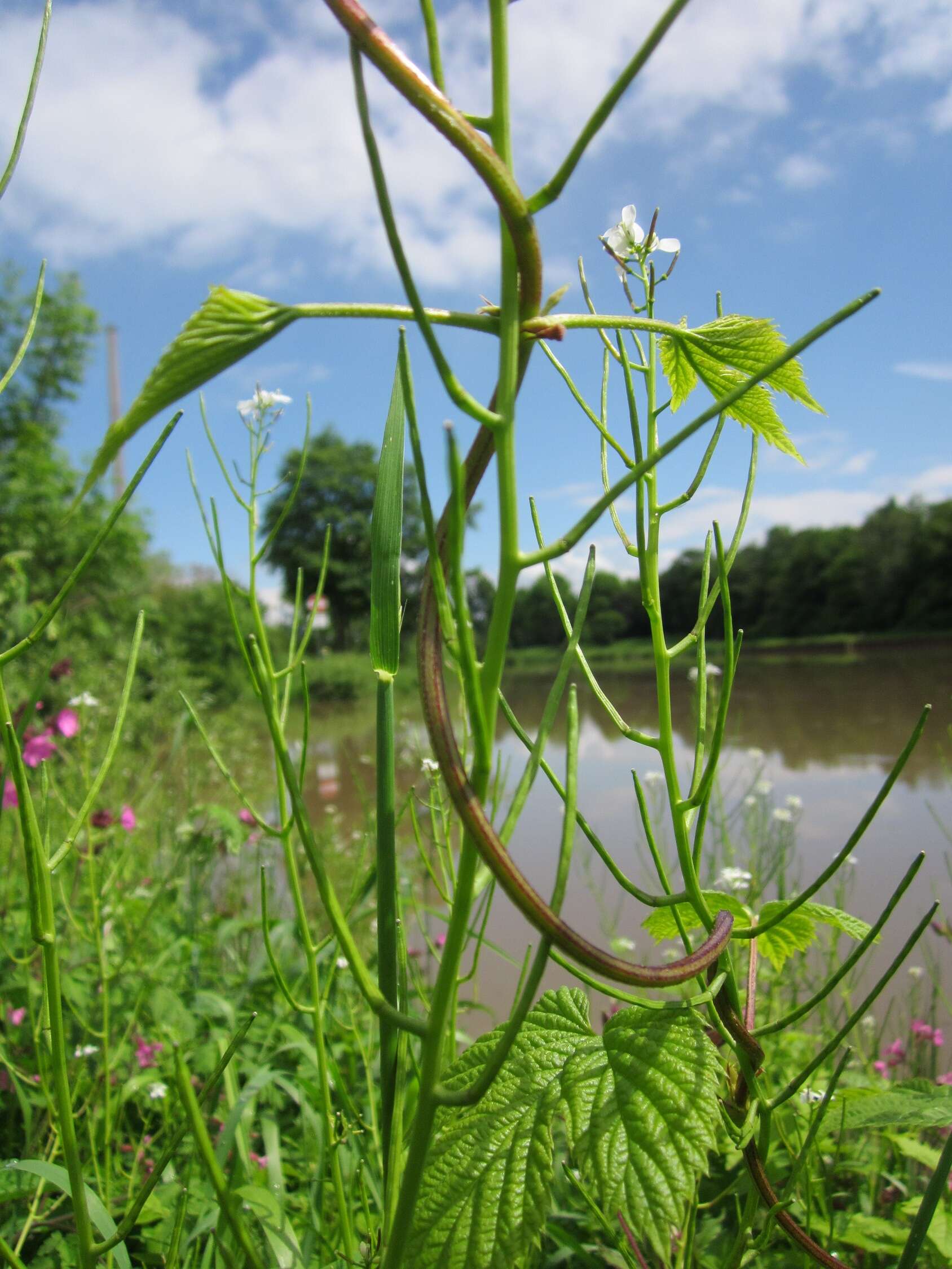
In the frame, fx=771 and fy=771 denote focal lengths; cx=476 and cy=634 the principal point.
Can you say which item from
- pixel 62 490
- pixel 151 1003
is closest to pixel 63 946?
pixel 151 1003

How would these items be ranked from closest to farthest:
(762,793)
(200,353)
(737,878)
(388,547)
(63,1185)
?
(200,353)
(388,547)
(63,1185)
(737,878)
(762,793)

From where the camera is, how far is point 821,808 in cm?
343

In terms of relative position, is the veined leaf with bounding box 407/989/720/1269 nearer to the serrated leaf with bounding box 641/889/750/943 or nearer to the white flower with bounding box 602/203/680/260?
the serrated leaf with bounding box 641/889/750/943

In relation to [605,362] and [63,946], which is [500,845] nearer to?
[605,362]

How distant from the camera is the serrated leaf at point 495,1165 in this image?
0.20 meters

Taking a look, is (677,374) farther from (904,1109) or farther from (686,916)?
(904,1109)

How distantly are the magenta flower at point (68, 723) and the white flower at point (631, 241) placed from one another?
1274 millimetres

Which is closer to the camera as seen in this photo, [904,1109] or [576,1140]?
[576,1140]

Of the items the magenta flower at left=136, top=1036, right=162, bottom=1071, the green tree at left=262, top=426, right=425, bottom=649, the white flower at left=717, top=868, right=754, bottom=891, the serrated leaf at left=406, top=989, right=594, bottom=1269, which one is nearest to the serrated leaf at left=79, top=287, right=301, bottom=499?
the serrated leaf at left=406, top=989, right=594, bottom=1269

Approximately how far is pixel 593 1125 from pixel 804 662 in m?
14.1

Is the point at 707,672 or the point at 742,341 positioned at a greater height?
the point at 742,341

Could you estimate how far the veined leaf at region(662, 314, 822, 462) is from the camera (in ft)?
0.80

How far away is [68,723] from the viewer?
1324mm

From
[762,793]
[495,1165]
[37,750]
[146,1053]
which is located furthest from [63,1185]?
[762,793]
